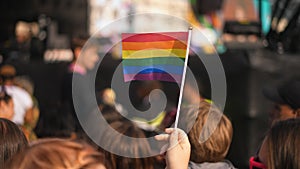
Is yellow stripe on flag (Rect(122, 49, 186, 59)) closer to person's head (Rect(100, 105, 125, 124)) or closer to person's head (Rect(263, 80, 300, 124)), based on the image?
person's head (Rect(100, 105, 125, 124))

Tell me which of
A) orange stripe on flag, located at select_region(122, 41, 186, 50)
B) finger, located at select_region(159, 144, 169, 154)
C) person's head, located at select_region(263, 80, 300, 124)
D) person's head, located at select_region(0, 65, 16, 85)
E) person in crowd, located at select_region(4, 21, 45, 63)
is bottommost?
person in crowd, located at select_region(4, 21, 45, 63)

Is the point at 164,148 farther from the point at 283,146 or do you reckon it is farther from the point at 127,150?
the point at 283,146

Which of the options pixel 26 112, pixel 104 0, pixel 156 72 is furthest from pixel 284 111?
pixel 104 0

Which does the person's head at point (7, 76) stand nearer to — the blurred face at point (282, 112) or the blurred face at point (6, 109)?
the blurred face at point (6, 109)

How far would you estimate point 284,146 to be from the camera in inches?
92.5

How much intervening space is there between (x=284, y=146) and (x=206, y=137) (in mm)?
416

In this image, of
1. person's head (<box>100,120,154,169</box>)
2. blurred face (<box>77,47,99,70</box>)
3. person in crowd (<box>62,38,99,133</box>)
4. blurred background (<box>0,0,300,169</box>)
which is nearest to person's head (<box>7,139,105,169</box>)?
person's head (<box>100,120,154,169</box>)

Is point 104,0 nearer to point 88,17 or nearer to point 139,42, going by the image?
point 88,17

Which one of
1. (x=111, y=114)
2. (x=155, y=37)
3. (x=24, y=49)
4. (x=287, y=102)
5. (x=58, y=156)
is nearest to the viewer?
(x=58, y=156)

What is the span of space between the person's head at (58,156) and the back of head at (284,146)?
2.96 feet

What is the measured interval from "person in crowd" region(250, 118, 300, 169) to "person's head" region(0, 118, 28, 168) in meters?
1.00

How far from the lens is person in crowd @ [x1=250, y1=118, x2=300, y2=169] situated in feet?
7.63

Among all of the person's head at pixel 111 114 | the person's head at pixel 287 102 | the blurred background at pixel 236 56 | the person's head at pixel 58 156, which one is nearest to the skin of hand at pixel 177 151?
the person's head at pixel 58 156

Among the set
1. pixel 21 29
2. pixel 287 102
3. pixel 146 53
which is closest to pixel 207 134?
pixel 146 53
